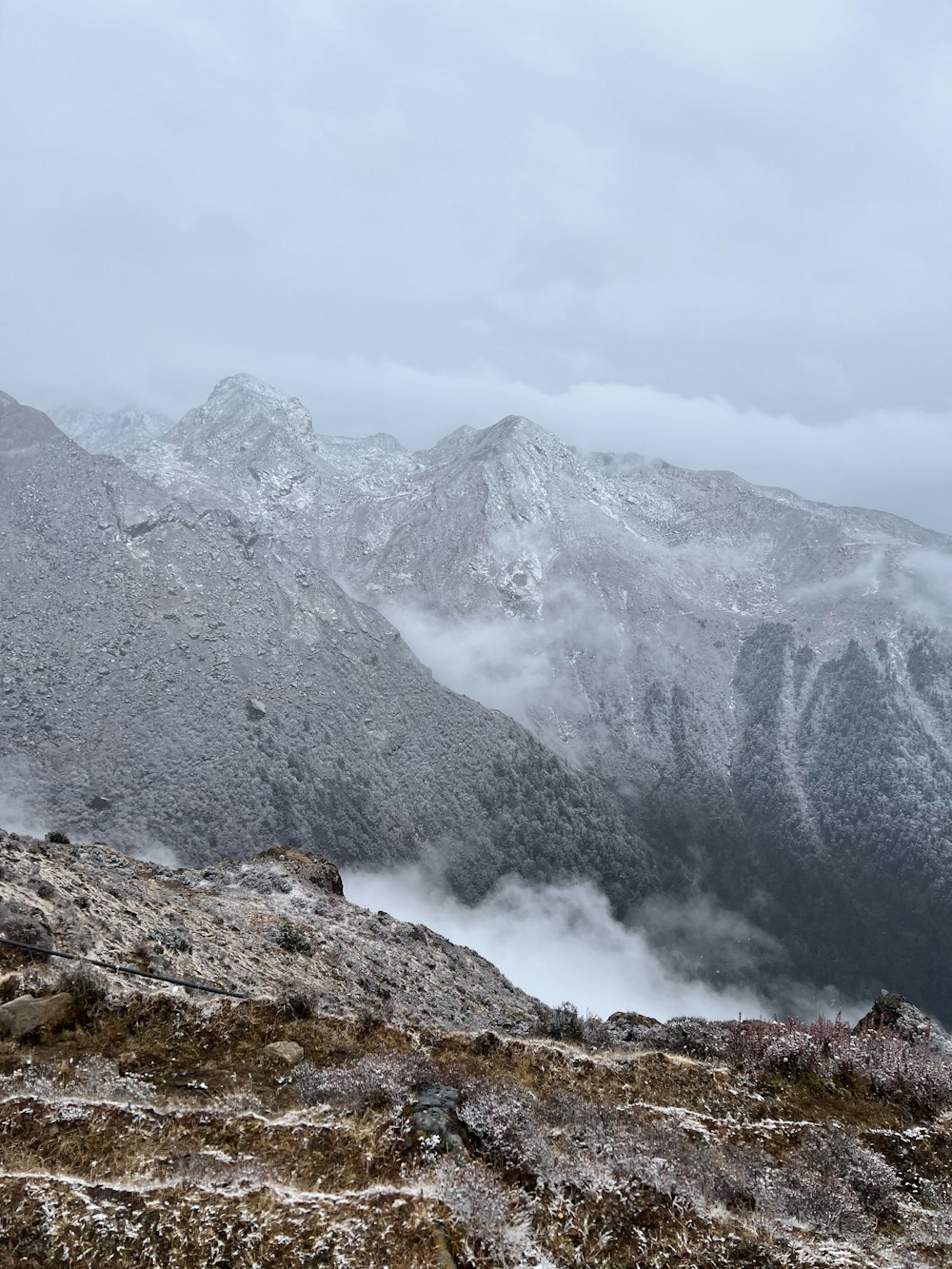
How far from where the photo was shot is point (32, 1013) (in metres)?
14.5

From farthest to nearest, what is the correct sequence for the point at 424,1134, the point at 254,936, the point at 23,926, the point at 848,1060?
the point at 254,936 < the point at 23,926 < the point at 848,1060 < the point at 424,1134

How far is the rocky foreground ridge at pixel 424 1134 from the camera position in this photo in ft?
30.9

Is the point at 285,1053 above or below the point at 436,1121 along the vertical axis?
below

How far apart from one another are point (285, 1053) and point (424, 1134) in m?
4.34

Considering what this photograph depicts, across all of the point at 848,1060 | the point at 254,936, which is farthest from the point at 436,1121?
the point at 254,936

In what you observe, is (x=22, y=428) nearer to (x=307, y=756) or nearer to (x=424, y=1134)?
(x=307, y=756)

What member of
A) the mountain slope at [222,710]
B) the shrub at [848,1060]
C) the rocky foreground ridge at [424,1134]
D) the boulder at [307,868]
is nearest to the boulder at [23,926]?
the rocky foreground ridge at [424,1134]

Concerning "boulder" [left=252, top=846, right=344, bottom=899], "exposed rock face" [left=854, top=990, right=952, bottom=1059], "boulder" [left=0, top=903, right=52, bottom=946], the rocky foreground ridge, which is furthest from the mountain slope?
"exposed rock face" [left=854, top=990, right=952, bottom=1059]

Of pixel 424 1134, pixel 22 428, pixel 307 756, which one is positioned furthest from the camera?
pixel 22 428

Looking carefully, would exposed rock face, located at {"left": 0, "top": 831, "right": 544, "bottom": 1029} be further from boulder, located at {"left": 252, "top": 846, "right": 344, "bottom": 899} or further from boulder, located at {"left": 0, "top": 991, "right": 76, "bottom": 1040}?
boulder, located at {"left": 0, "top": 991, "right": 76, "bottom": 1040}

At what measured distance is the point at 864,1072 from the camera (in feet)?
55.5

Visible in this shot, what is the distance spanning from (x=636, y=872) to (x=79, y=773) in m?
130

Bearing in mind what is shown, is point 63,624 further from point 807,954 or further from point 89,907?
point 807,954

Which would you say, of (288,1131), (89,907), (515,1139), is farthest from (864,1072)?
(89,907)
